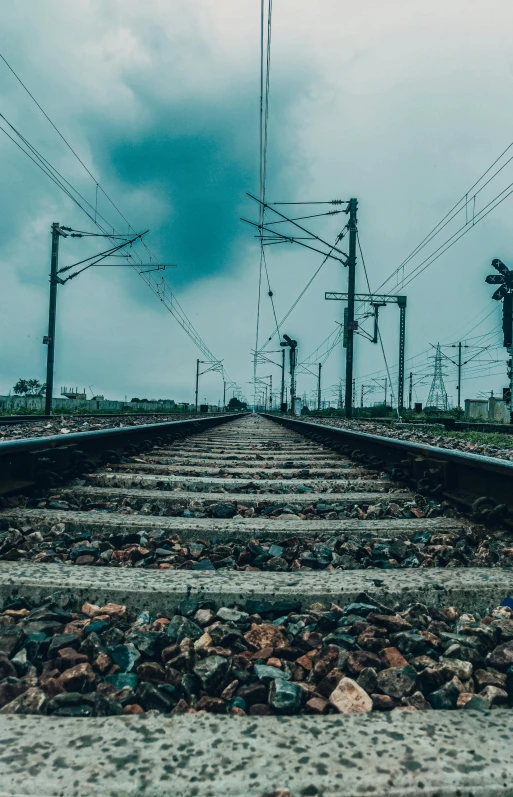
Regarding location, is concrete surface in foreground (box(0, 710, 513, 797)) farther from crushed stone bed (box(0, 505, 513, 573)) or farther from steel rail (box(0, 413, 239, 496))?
steel rail (box(0, 413, 239, 496))

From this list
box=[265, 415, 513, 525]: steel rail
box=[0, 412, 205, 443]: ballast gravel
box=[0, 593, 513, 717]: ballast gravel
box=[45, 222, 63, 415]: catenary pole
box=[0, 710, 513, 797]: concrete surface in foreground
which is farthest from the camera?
box=[45, 222, 63, 415]: catenary pole

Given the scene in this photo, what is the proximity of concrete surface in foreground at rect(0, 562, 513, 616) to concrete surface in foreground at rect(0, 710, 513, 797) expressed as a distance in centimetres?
52

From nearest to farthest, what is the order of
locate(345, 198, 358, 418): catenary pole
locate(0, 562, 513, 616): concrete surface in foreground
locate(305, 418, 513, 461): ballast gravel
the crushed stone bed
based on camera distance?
1. locate(0, 562, 513, 616): concrete surface in foreground
2. the crushed stone bed
3. locate(305, 418, 513, 461): ballast gravel
4. locate(345, 198, 358, 418): catenary pole

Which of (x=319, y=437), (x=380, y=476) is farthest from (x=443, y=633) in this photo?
(x=319, y=437)

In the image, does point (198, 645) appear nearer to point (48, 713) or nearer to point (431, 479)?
point (48, 713)

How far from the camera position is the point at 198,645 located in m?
1.31

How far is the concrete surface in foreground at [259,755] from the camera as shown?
82 centimetres

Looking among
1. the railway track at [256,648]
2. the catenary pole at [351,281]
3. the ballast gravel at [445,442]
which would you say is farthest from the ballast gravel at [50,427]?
the catenary pole at [351,281]

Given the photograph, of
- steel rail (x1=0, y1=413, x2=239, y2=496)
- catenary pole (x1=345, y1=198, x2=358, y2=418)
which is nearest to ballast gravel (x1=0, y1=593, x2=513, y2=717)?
steel rail (x1=0, y1=413, x2=239, y2=496)

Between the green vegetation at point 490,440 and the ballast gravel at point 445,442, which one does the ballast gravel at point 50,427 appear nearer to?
the ballast gravel at point 445,442

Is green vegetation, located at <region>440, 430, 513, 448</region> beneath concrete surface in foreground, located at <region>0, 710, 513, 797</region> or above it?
above

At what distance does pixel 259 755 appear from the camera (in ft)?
2.96

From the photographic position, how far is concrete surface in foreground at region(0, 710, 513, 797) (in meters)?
0.82

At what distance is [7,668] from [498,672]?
3.87 ft
